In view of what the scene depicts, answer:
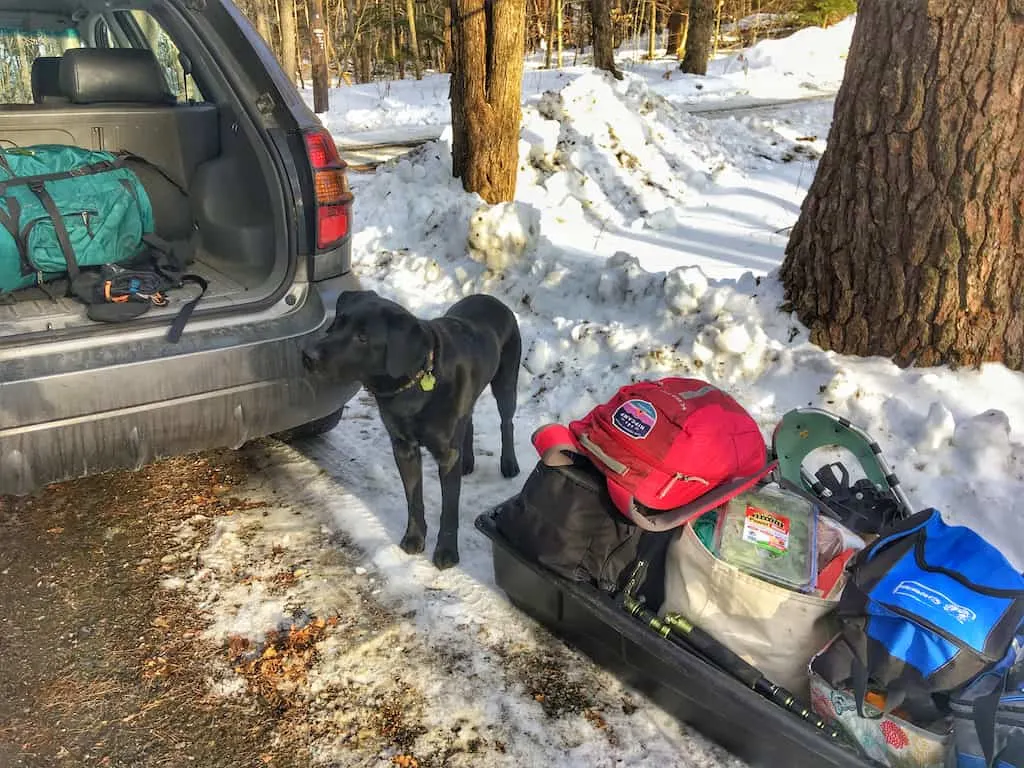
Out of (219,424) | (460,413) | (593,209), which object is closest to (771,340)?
(460,413)

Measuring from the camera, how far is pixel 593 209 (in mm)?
6820

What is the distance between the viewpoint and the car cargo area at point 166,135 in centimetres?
344

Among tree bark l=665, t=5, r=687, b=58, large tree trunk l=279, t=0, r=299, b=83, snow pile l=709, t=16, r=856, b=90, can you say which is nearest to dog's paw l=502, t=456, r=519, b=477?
large tree trunk l=279, t=0, r=299, b=83

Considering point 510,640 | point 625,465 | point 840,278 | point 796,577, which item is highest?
point 840,278

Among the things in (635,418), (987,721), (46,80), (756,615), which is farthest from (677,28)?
(987,721)

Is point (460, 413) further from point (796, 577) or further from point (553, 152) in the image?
point (553, 152)

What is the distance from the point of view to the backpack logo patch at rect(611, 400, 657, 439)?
91.4 inches

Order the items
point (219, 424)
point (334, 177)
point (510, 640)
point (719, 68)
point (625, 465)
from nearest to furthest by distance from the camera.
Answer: point (625, 465) < point (510, 640) < point (219, 424) < point (334, 177) < point (719, 68)

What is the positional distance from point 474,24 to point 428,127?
28.3 feet

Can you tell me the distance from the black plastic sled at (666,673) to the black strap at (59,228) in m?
2.01

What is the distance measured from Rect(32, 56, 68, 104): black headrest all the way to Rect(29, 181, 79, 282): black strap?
3.16ft

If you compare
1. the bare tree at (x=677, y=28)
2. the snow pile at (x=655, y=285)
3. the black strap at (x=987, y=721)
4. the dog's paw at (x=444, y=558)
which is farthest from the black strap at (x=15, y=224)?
the bare tree at (x=677, y=28)

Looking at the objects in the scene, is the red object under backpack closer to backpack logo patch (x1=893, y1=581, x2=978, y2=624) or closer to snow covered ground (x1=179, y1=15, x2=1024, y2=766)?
backpack logo patch (x1=893, y1=581, x2=978, y2=624)

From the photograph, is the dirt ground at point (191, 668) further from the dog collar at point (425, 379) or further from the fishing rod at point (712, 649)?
the dog collar at point (425, 379)
